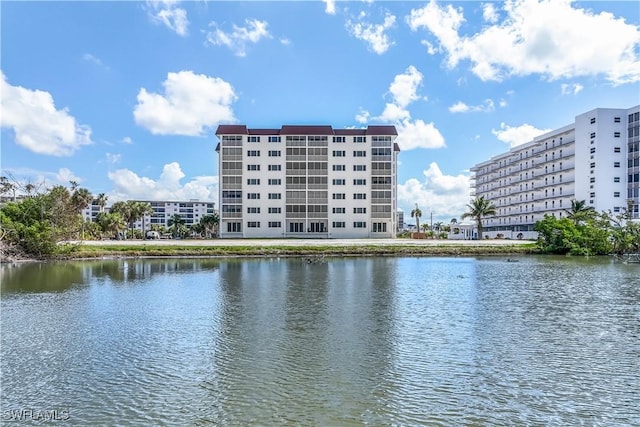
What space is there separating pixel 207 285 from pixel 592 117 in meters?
89.3

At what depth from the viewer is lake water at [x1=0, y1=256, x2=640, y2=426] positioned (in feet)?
33.6

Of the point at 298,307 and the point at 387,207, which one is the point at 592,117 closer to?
the point at 387,207

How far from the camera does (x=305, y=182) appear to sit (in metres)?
92.4

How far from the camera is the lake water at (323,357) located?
10.2 m

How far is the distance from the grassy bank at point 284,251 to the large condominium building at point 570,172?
34099 millimetres

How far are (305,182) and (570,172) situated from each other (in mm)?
59097

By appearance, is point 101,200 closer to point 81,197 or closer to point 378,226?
point 81,197

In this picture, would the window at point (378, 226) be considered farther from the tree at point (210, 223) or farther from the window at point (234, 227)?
the tree at point (210, 223)

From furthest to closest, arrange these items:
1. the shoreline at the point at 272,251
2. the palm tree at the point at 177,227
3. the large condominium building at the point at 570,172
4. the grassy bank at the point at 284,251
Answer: the palm tree at the point at 177,227, the large condominium building at the point at 570,172, the grassy bank at the point at 284,251, the shoreline at the point at 272,251

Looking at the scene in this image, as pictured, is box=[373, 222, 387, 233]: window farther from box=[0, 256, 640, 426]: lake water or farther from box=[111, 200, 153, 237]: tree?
box=[0, 256, 640, 426]: lake water

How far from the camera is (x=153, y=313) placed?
21.7 metres

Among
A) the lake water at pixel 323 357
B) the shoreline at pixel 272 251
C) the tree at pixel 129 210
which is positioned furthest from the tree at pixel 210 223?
the lake water at pixel 323 357

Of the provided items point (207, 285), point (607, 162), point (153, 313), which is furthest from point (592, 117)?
point (153, 313)

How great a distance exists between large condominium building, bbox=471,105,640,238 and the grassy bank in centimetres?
3410
